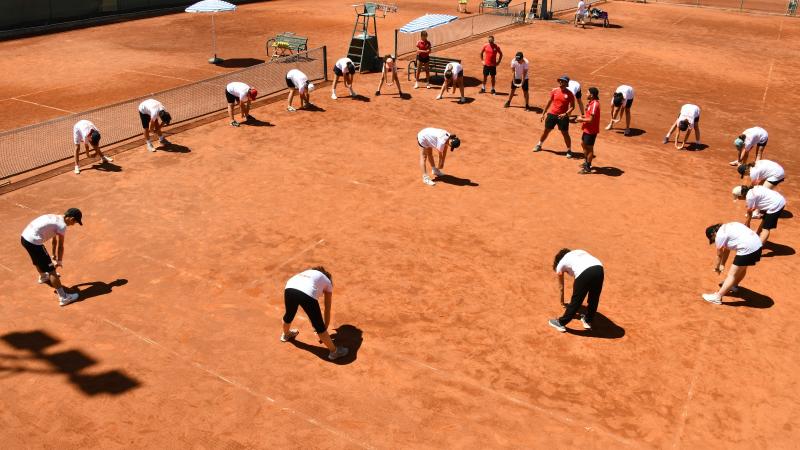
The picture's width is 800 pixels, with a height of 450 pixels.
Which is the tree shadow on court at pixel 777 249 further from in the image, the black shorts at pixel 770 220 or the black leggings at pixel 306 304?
the black leggings at pixel 306 304

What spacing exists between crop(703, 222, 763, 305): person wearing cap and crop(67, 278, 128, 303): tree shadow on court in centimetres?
1025

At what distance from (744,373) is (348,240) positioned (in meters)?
7.22

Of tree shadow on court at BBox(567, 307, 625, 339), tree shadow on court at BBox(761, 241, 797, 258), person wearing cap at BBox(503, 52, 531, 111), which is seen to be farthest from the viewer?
person wearing cap at BBox(503, 52, 531, 111)

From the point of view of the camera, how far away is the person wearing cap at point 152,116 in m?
16.3

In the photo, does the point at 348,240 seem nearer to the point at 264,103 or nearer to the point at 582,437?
the point at 582,437

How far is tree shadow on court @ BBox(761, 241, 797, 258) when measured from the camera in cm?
1250

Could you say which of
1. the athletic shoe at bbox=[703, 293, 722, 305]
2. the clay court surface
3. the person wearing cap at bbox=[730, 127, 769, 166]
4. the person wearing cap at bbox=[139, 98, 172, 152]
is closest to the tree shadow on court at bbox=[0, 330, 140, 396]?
the clay court surface

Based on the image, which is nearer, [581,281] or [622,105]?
[581,281]

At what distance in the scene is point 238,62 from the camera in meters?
26.8

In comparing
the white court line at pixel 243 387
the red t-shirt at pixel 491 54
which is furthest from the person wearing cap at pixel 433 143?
the red t-shirt at pixel 491 54

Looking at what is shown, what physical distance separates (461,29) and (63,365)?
2770cm

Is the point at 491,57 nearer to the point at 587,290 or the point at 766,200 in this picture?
the point at 766,200

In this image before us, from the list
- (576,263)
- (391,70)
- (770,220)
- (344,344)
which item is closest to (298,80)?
(391,70)

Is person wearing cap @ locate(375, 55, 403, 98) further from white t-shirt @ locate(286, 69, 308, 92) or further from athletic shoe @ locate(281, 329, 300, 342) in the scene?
athletic shoe @ locate(281, 329, 300, 342)
